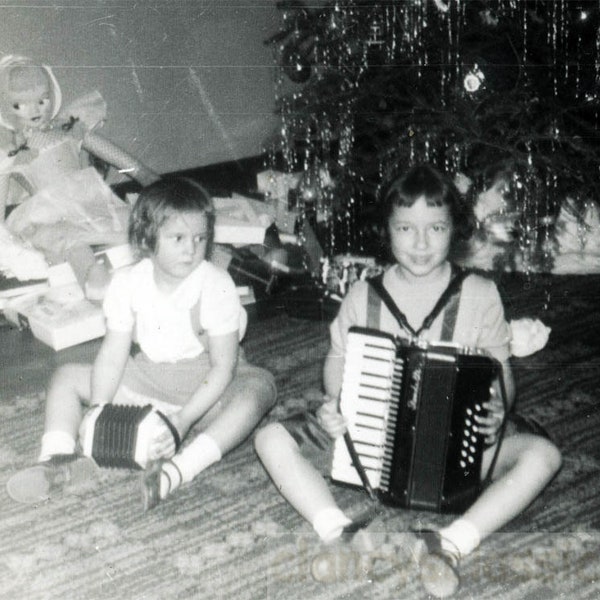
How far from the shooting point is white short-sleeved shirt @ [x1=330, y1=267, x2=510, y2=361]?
1.23 meters

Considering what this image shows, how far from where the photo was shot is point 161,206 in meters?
1.37

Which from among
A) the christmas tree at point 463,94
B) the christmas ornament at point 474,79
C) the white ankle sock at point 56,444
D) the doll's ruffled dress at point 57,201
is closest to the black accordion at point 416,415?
the white ankle sock at point 56,444

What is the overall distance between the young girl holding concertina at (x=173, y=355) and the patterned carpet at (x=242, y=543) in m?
0.08

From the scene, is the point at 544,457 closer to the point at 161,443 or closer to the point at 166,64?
the point at 161,443

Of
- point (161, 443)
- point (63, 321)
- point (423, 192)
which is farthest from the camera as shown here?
point (63, 321)

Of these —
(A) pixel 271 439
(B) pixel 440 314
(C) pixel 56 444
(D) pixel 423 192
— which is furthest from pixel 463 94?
(C) pixel 56 444

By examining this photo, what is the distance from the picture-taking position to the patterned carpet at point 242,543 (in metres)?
1.13

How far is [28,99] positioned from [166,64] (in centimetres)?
97

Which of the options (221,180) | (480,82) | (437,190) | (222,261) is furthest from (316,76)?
(221,180)

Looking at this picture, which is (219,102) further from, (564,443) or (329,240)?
(564,443)

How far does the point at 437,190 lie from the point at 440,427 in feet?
1.38

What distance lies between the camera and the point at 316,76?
6.78 feet

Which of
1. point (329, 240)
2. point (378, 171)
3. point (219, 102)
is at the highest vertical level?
point (219, 102)

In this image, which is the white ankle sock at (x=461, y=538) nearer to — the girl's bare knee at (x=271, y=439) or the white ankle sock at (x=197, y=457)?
the girl's bare knee at (x=271, y=439)
